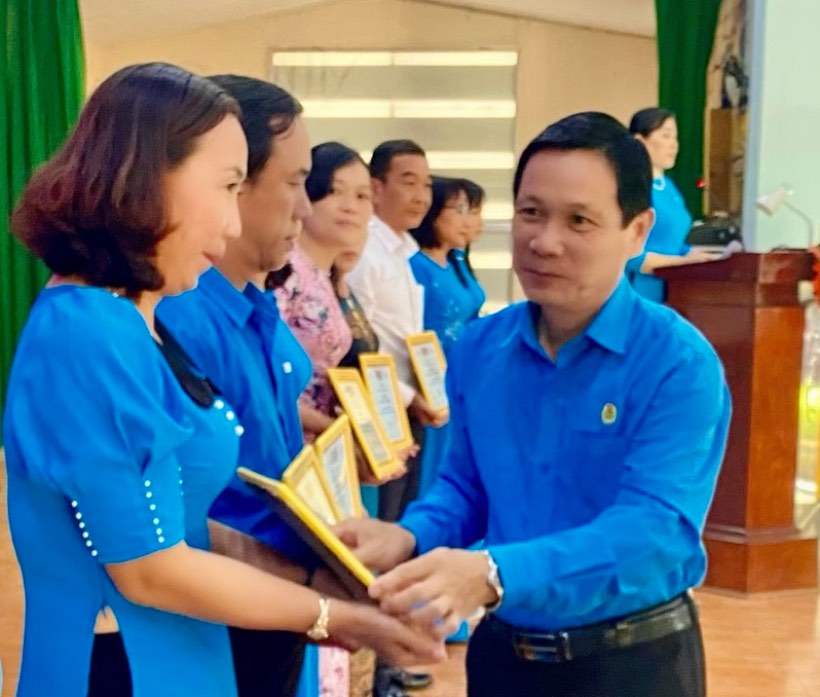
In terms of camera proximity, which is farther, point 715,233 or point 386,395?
point 715,233

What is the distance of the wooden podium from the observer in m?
3.65

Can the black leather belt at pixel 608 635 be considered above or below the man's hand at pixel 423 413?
above

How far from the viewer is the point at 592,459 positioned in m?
1.28

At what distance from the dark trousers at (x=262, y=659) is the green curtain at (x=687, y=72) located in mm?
5033

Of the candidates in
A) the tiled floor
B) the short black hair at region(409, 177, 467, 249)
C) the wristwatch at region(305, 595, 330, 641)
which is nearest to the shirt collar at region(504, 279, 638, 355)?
the wristwatch at region(305, 595, 330, 641)

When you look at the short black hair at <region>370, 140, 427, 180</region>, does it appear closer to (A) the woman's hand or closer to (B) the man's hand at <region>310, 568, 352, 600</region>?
(B) the man's hand at <region>310, 568, 352, 600</region>

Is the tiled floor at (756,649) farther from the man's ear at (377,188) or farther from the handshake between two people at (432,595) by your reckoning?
the handshake between two people at (432,595)

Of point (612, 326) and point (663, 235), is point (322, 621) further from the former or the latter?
point (663, 235)

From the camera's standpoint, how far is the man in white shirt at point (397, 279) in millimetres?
3109

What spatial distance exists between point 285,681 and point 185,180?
74 cm

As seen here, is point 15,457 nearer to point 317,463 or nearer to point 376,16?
point 317,463

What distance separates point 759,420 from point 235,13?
16.8 ft

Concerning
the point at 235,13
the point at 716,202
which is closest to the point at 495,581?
the point at 716,202

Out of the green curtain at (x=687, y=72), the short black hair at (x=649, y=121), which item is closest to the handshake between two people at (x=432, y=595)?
the short black hair at (x=649, y=121)
